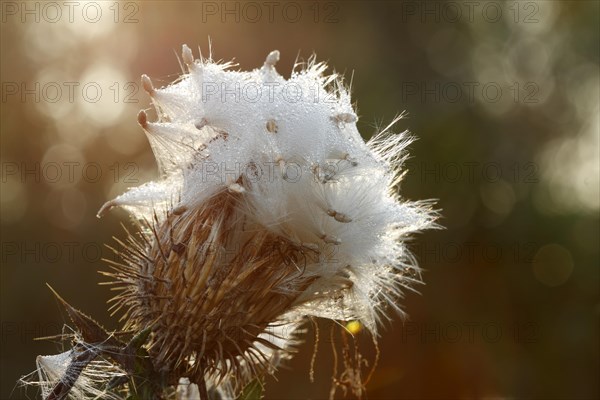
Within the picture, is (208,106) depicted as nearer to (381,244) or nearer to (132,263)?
(132,263)

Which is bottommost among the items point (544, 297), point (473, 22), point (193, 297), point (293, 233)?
point (193, 297)

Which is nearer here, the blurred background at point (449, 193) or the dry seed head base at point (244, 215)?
the dry seed head base at point (244, 215)

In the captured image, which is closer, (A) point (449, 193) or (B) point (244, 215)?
(B) point (244, 215)

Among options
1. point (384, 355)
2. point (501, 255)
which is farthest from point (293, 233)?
point (501, 255)

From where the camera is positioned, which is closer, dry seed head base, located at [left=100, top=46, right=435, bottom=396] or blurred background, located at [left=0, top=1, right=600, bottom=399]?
dry seed head base, located at [left=100, top=46, right=435, bottom=396]

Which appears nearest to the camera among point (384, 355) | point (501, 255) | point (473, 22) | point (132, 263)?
point (132, 263)

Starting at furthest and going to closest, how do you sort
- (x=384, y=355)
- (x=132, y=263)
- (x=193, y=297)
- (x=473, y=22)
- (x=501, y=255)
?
1. (x=473, y=22)
2. (x=501, y=255)
3. (x=384, y=355)
4. (x=132, y=263)
5. (x=193, y=297)

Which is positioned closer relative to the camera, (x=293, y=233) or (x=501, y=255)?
(x=293, y=233)

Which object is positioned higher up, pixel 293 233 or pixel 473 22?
pixel 473 22
